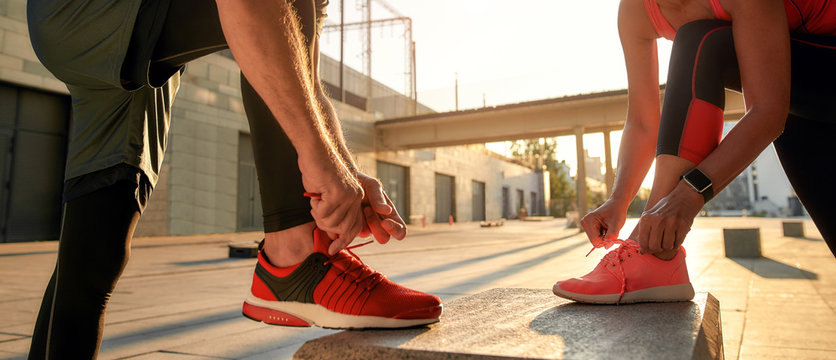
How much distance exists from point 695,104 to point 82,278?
1.57m

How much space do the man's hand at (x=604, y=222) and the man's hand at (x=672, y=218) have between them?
23cm

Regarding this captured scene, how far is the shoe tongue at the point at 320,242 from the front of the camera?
106 centimetres

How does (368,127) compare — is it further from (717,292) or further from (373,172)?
(717,292)

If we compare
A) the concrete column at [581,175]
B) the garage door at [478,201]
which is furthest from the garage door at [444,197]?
the concrete column at [581,175]

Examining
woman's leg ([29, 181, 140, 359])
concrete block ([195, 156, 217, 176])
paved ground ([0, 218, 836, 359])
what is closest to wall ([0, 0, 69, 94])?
concrete block ([195, 156, 217, 176])

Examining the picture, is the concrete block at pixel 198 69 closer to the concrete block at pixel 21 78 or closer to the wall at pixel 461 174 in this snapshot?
the concrete block at pixel 21 78

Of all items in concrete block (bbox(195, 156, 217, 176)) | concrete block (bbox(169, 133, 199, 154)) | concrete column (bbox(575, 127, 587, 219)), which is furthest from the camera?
concrete column (bbox(575, 127, 587, 219))

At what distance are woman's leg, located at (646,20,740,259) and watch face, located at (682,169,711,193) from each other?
7 cm

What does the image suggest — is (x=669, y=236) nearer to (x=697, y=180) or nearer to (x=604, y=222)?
(x=697, y=180)

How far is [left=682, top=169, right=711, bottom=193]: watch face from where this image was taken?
1086mm

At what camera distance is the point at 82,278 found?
1.03 meters

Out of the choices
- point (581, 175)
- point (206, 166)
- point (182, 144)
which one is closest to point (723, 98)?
point (182, 144)

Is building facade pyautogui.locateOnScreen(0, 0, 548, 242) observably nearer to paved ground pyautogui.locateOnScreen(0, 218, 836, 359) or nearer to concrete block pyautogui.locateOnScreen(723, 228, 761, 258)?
paved ground pyautogui.locateOnScreen(0, 218, 836, 359)

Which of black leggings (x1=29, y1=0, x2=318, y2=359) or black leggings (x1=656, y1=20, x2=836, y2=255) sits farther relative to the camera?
black leggings (x1=656, y1=20, x2=836, y2=255)
